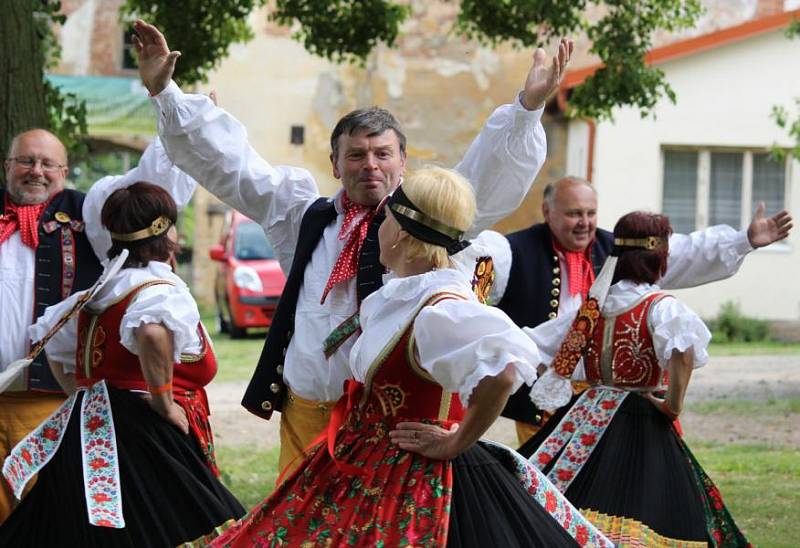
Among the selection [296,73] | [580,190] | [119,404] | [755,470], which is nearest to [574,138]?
[296,73]

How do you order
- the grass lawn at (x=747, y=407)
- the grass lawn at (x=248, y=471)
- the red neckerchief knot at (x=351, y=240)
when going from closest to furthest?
the red neckerchief knot at (x=351, y=240)
the grass lawn at (x=248, y=471)
the grass lawn at (x=747, y=407)

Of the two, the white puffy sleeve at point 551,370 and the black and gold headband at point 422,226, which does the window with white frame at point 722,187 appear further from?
the black and gold headband at point 422,226

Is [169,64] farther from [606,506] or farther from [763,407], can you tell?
[763,407]

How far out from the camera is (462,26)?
33.5ft

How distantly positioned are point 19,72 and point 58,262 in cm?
152

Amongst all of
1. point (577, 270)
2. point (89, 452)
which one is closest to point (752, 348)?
point (577, 270)

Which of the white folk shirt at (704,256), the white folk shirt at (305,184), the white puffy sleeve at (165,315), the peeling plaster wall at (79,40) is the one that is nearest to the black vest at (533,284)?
the white folk shirt at (704,256)

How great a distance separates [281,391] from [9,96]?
2682 mm

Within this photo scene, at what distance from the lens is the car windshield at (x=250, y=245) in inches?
708

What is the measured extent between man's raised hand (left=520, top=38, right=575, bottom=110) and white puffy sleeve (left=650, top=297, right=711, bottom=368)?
145 centimetres

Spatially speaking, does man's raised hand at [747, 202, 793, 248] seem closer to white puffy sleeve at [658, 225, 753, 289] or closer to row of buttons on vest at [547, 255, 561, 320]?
white puffy sleeve at [658, 225, 753, 289]

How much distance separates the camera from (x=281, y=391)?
4648 millimetres

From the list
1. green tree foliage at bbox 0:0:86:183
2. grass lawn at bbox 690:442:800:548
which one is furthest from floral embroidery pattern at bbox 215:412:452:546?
grass lawn at bbox 690:442:800:548

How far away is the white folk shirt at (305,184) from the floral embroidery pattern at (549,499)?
0.88 meters
